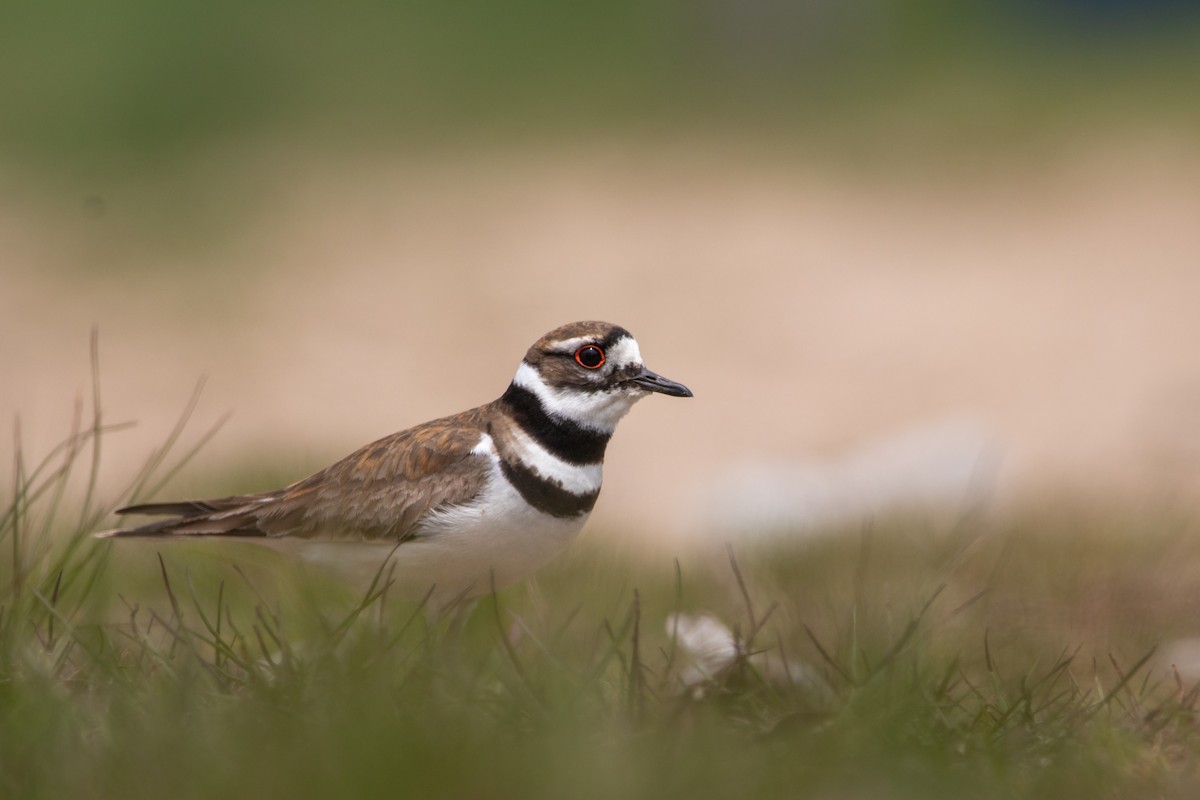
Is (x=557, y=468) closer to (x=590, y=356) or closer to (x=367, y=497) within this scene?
(x=590, y=356)

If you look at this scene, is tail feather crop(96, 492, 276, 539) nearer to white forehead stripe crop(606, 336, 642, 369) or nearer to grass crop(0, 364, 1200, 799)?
grass crop(0, 364, 1200, 799)

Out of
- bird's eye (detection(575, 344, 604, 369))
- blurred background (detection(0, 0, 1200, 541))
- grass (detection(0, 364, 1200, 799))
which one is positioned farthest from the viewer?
blurred background (detection(0, 0, 1200, 541))

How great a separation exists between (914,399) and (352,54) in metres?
10.8

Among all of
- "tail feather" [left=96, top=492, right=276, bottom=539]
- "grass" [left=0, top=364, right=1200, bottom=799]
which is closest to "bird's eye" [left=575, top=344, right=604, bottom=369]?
"grass" [left=0, top=364, right=1200, bottom=799]

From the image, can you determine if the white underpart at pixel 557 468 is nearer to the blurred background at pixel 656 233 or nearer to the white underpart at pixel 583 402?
the white underpart at pixel 583 402

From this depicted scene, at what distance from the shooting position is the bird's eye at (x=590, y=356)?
435 cm

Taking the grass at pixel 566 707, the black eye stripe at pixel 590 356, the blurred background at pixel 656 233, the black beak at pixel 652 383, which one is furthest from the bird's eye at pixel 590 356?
the blurred background at pixel 656 233

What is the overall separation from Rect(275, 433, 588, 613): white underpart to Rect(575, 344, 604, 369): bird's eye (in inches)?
13.7

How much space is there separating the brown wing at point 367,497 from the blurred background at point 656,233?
208 centimetres

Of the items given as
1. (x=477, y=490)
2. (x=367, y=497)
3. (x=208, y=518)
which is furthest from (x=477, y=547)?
(x=208, y=518)

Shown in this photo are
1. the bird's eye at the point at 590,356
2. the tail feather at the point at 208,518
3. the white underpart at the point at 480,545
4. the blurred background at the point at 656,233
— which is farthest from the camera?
the blurred background at the point at 656,233

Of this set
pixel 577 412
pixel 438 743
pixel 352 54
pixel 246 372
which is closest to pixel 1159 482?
pixel 577 412

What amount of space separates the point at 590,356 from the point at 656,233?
8.66 m

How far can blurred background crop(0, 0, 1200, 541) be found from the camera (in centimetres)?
890
